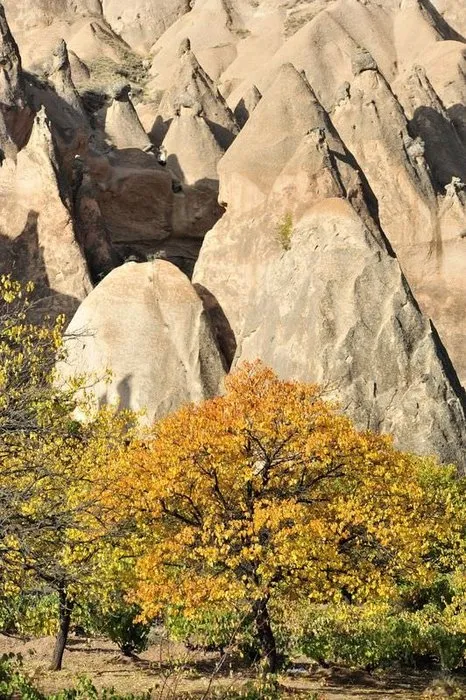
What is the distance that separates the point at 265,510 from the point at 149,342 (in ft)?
74.6

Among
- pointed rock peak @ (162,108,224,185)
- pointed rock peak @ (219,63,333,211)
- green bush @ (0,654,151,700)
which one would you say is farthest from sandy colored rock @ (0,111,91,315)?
green bush @ (0,654,151,700)

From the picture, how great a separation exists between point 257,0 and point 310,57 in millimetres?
28560

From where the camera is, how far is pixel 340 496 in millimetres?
19328

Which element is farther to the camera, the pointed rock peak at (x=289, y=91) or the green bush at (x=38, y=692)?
the pointed rock peak at (x=289, y=91)

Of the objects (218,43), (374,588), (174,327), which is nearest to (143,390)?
(174,327)

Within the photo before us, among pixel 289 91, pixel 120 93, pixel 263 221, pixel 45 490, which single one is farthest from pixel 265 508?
pixel 120 93

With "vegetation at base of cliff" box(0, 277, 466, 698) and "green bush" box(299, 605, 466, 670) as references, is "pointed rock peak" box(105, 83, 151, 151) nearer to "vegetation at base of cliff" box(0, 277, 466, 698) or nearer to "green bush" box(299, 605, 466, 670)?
"green bush" box(299, 605, 466, 670)

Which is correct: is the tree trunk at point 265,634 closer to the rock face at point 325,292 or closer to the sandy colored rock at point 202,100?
the rock face at point 325,292

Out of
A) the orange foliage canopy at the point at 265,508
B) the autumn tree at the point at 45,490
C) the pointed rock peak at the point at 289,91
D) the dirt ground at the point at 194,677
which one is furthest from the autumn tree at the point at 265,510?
the pointed rock peak at the point at 289,91

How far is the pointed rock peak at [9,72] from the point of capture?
57281mm

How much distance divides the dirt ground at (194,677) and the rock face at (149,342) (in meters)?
14.8

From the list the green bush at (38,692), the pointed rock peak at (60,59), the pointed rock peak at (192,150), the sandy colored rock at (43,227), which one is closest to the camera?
the green bush at (38,692)

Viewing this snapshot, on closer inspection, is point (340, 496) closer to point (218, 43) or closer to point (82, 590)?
point (82, 590)

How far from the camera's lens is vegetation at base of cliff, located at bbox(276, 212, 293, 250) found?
146ft
